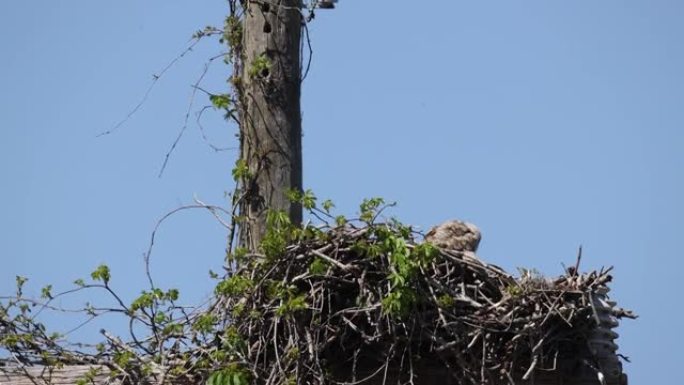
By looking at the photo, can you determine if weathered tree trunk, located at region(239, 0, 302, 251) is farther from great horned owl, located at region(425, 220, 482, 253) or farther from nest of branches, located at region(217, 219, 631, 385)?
great horned owl, located at region(425, 220, 482, 253)

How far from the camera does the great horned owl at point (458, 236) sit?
42.9 feet

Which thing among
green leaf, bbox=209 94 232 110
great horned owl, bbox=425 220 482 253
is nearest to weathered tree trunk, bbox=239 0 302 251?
green leaf, bbox=209 94 232 110

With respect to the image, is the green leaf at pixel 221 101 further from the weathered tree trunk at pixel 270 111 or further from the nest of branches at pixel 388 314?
the nest of branches at pixel 388 314

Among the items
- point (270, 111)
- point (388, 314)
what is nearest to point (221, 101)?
point (270, 111)

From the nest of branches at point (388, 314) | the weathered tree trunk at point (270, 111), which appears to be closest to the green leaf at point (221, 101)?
the weathered tree trunk at point (270, 111)

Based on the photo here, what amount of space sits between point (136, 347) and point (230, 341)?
606mm

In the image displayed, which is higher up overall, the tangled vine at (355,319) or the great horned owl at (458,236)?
the great horned owl at (458,236)

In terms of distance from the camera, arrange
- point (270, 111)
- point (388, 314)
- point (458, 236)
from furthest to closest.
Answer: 1. point (458, 236)
2. point (270, 111)
3. point (388, 314)

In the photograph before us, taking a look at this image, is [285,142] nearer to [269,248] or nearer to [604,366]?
[269,248]

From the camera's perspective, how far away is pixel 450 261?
11344 millimetres

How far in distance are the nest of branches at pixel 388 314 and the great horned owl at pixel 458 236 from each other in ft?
5.52

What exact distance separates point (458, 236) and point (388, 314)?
2.19 metres

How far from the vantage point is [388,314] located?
11.0 metres

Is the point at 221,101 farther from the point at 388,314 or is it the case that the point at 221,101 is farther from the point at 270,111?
the point at 388,314
